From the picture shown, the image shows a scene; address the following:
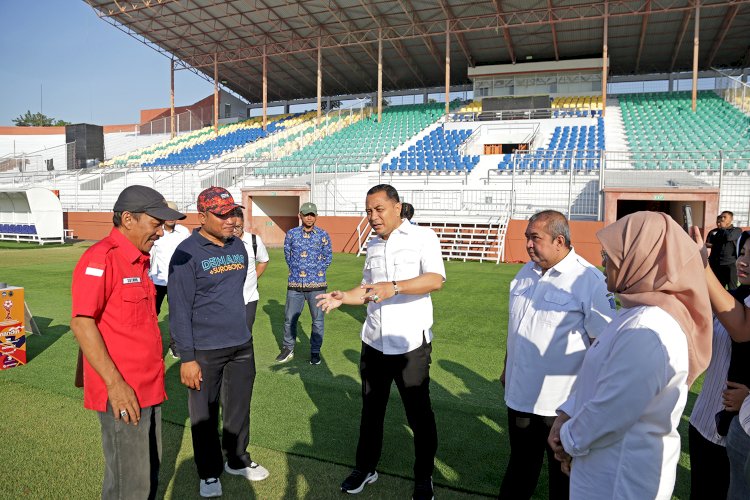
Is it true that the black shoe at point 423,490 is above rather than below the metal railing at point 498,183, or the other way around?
below

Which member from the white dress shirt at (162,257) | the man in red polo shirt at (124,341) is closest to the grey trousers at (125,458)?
the man in red polo shirt at (124,341)

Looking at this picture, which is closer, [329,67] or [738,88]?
[738,88]

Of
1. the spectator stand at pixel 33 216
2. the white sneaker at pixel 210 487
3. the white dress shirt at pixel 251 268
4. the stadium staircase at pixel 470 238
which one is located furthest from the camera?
the spectator stand at pixel 33 216

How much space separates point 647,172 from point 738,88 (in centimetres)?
1429

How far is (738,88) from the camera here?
25.2 m

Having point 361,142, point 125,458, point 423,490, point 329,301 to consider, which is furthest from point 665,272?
point 361,142

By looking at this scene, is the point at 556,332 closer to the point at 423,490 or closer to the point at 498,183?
the point at 423,490

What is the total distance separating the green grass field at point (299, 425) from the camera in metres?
3.29

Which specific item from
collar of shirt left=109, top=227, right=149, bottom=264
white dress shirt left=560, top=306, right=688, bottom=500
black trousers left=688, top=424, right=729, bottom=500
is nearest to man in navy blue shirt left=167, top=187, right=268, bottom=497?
collar of shirt left=109, top=227, right=149, bottom=264

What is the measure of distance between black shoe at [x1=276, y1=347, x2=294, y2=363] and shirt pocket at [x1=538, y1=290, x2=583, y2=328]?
390 cm

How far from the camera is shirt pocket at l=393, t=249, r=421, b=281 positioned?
3.23 meters

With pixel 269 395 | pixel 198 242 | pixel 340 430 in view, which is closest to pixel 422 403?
pixel 340 430

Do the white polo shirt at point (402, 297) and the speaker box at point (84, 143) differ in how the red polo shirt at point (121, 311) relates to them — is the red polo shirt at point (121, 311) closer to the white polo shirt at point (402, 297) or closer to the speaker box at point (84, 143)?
the white polo shirt at point (402, 297)

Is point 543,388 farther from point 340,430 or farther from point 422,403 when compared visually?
point 340,430
